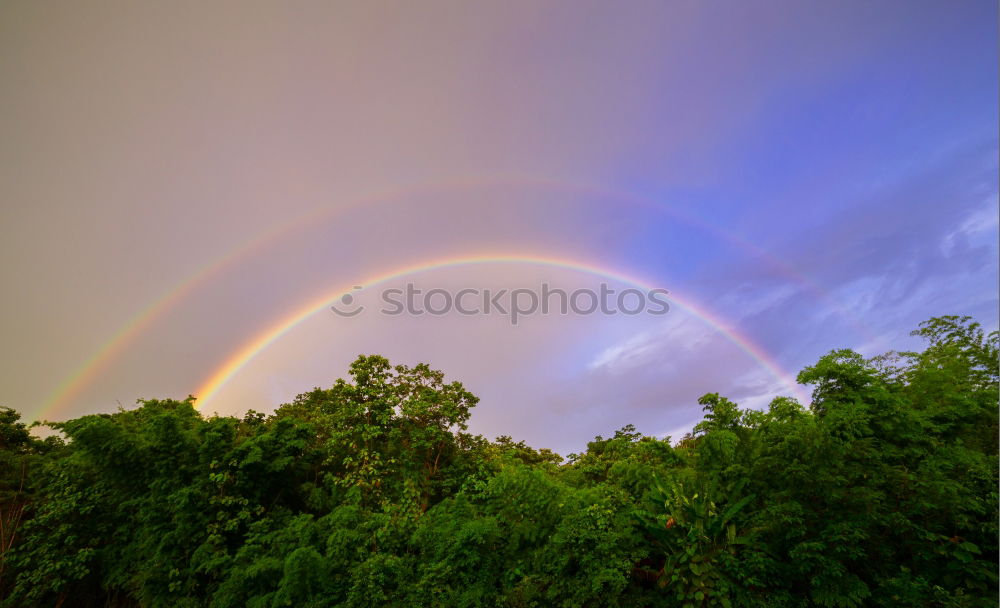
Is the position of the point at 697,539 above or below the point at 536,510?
below

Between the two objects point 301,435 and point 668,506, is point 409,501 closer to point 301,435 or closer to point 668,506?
point 301,435

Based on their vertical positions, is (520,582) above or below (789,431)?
below

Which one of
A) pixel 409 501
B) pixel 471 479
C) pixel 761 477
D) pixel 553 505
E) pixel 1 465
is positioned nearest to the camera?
pixel 761 477

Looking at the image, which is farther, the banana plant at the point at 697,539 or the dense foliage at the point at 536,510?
the banana plant at the point at 697,539

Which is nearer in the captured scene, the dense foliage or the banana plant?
the dense foliage

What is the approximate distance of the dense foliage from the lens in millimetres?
A: 5824

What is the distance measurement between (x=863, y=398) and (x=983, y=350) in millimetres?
2608

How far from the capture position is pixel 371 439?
10711 mm

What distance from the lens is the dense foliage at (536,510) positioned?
582cm

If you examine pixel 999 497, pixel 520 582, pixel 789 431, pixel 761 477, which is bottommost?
pixel 520 582

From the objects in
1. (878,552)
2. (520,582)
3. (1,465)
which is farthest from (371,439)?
(1,465)

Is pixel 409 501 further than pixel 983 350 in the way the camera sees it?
Yes

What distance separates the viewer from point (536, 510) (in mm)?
7559

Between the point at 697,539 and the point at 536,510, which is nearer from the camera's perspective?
the point at 697,539
